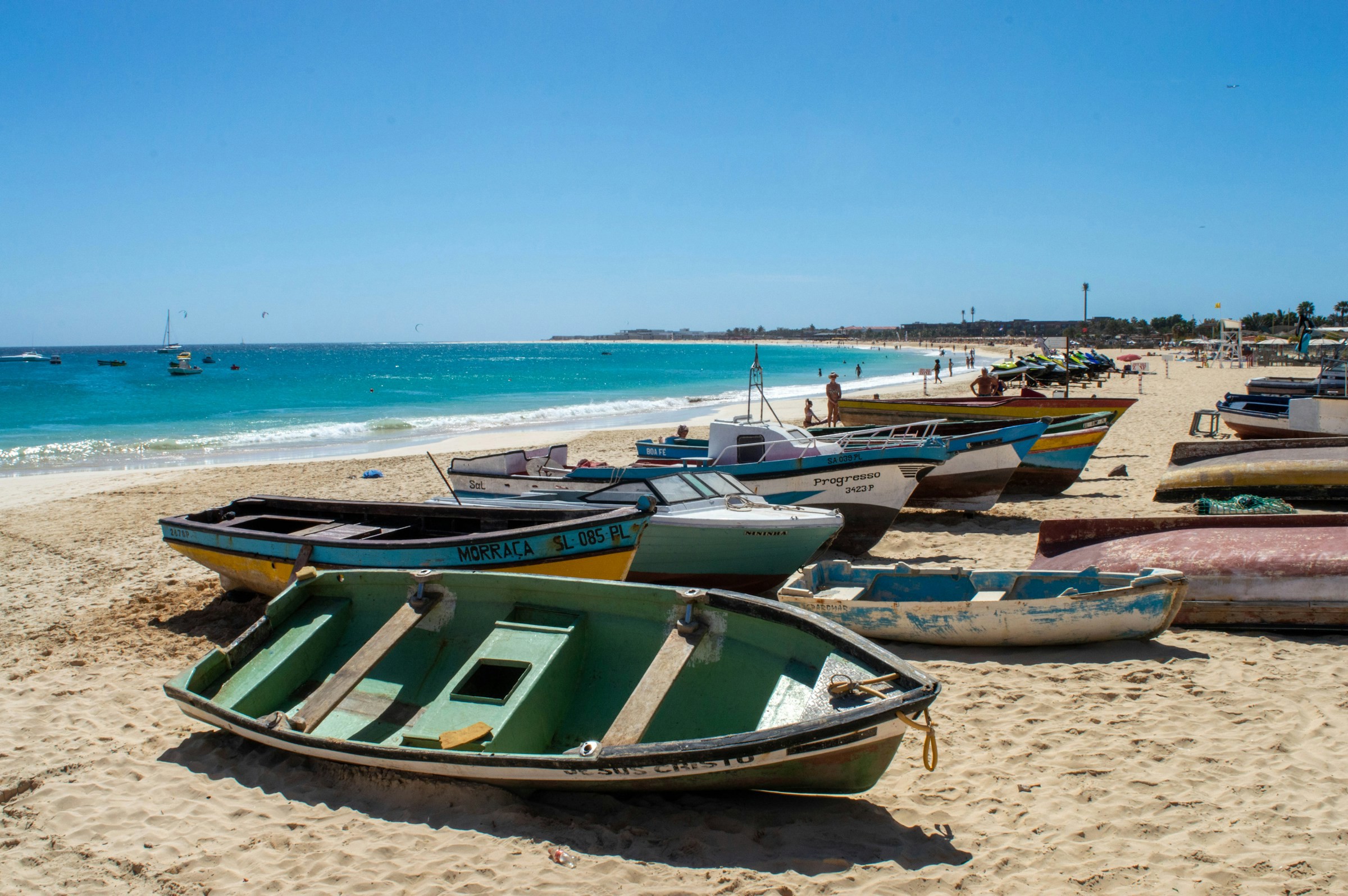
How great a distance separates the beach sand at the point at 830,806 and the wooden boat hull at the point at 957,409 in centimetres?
979

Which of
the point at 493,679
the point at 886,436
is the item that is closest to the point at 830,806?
the point at 493,679

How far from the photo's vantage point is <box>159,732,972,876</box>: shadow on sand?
170 inches

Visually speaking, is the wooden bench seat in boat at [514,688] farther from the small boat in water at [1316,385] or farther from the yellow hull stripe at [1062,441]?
the small boat in water at [1316,385]

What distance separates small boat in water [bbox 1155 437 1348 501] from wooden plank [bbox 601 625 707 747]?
1063 cm

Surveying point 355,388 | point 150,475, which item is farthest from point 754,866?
point 355,388

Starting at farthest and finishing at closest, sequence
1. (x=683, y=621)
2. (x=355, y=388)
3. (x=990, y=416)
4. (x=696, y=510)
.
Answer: (x=355, y=388), (x=990, y=416), (x=696, y=510), (x=683, y=621)

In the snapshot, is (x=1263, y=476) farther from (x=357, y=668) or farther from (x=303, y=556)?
(x=303, y=556)

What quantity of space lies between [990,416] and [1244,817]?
39.6 feet

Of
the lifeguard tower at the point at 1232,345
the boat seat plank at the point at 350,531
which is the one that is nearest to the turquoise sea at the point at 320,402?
the boat seat plank at the point at 350,531

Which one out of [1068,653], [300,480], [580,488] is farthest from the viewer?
[300,480]

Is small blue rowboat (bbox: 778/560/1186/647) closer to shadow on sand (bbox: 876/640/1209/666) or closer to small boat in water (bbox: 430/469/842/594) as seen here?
shadow on sand (bbox: 876/640/1209/666)

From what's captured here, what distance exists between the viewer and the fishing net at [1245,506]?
36.3 feet

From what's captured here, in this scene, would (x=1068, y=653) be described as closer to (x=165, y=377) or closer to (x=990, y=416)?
(x=990, y=416)

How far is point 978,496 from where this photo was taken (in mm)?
12883
